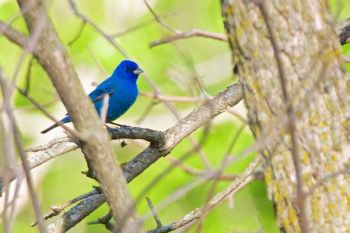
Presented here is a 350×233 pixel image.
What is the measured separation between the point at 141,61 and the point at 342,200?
6796 millimetres

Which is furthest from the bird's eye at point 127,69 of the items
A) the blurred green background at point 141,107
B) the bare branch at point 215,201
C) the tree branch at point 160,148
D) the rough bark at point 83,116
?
the rough bark at point 83,116

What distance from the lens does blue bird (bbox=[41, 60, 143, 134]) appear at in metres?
5.37

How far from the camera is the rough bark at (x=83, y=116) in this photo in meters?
2.19

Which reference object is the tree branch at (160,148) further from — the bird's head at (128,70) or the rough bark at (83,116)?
the bird's head at (128,70)

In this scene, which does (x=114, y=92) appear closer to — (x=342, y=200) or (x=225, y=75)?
(x=225, y=75)

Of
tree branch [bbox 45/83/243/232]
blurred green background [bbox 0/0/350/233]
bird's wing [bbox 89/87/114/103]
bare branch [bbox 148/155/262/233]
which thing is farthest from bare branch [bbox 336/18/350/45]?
blurred green background [bbox 0/0/350/233]

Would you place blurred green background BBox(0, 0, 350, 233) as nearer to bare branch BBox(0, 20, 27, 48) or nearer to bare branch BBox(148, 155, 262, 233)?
bare branch BBox(148, 155, 262, 233)

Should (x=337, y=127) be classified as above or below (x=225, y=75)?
above

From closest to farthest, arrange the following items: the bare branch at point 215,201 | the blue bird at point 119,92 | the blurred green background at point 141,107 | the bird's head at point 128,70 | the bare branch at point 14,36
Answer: the bare branch at point 14,36
the bare branch at point 215,201
the blue bird at point 119,92
the bird's head at point 128,70
the blurred green background at point 141,107

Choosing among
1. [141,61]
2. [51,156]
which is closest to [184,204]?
[141,61]

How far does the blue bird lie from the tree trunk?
307 centimetres

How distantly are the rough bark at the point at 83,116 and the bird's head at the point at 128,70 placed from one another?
361 centimetres

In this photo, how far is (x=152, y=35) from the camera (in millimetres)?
8867

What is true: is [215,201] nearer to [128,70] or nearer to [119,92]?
[119,92]
